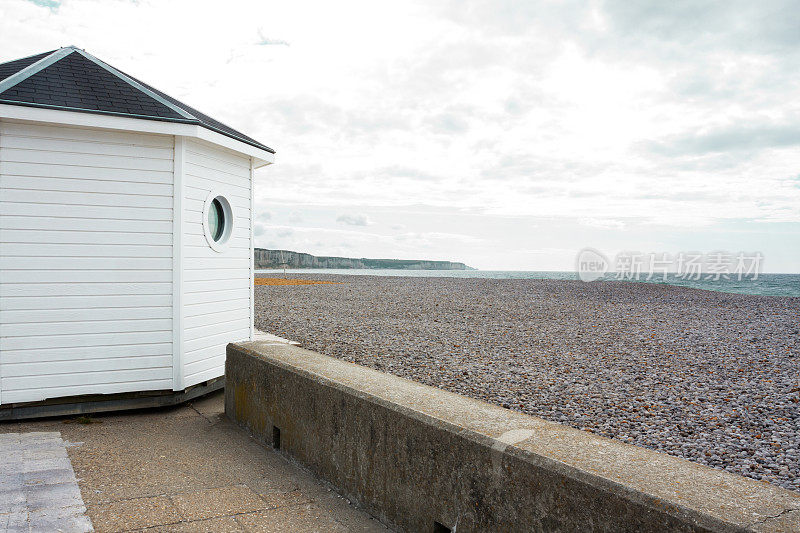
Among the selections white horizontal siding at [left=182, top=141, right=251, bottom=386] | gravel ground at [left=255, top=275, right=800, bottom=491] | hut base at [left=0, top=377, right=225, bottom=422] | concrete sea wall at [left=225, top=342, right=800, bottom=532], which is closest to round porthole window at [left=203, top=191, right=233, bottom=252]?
white horizontal siding at [left=182, top=141, right=251, bottom=386]

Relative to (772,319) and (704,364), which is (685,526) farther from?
(772,319)

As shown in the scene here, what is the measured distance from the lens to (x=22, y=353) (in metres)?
5.45

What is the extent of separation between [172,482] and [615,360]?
7.68 metres

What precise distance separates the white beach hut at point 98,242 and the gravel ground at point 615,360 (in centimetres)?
383

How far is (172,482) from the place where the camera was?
3998 millimetres

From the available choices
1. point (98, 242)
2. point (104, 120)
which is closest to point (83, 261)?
point (98, 242)

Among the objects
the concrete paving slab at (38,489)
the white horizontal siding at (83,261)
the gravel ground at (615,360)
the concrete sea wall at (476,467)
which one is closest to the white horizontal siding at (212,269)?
the white horizontal siding at (83,261)

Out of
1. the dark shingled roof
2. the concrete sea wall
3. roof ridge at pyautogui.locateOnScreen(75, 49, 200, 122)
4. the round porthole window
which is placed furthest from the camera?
the round porthole window

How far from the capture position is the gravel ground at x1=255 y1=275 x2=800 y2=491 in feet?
18.1

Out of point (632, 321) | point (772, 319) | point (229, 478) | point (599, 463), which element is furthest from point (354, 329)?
point (772, 319)

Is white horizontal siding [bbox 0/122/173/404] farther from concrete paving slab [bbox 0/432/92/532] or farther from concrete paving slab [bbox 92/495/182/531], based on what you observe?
concrete paving slab [bbox 92/495/182/531]

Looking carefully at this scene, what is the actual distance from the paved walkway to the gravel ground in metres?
3.23

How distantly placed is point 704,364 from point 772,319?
28.2ft

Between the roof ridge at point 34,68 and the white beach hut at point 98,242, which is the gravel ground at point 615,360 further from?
the roof ridge at point 34,68
